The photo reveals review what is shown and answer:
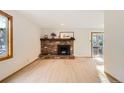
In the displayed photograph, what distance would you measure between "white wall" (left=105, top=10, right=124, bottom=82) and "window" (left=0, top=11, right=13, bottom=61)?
319 centimetres

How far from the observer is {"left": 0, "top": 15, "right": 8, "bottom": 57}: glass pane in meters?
4.47

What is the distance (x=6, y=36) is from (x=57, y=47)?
248 inches

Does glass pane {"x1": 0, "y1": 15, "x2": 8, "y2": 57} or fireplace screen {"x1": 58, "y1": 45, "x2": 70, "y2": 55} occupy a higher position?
glass pane {"x1": 0, "y1": 15, "x2": 8, "y2": 57}

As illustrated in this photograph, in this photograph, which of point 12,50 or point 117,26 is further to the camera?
point 12,50

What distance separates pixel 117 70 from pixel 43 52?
7233mm

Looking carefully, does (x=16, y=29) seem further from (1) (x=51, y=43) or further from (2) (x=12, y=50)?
(1) (x=51, y=43)

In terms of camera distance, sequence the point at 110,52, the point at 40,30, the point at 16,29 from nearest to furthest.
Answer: the point at 110,52
the point at 16,29
the point at 40,30

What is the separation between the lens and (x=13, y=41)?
496cm

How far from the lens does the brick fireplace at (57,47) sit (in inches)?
420

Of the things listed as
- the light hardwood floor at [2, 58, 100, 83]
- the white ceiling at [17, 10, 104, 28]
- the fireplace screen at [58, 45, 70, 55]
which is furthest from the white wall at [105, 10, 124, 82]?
the fireplace screen at [58, 45, 70, 55]

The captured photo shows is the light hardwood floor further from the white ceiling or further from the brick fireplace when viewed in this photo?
the brick fireplace

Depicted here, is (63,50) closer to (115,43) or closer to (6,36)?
Answer: (6,36)

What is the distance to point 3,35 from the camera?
4.58 meters
